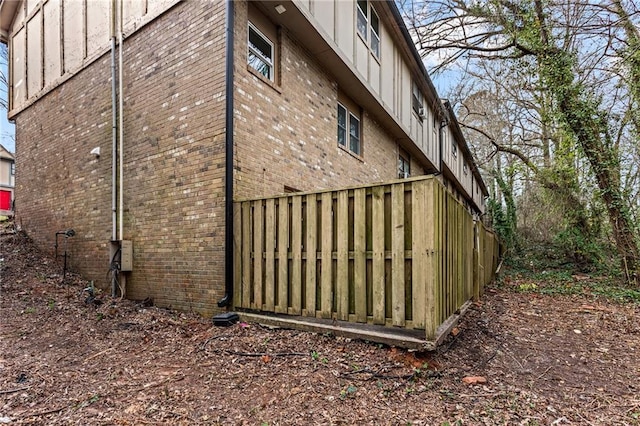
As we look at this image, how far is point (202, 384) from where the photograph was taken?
350cm

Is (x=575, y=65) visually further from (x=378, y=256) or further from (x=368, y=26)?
(x=378, y=256)

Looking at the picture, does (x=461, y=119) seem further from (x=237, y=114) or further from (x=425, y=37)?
(x=237, y=114)

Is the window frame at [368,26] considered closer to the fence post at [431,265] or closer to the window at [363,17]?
the window at [363,17]

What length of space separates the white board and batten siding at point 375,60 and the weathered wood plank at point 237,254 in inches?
153

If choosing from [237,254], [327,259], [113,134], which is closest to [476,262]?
[327,259]

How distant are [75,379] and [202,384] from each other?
1294 mm

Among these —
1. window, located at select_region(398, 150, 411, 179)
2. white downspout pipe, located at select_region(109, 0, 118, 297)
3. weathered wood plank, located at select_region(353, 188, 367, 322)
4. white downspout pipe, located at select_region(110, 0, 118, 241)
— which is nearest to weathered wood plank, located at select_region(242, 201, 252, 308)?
weathered wood plank, located at select_region(353, 188, 367, 322)

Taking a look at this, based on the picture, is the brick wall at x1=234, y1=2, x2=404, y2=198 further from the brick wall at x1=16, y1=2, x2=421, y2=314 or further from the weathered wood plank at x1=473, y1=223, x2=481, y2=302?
the weathered wood plank at x1=473, y1=223, x2=481, y2=302

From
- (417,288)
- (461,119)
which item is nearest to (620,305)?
(417,288)

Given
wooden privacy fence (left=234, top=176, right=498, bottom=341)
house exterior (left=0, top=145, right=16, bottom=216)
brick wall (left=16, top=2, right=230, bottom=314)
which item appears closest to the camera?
wooden privacy fence (left=234, top=176, right=498, bottom=341)

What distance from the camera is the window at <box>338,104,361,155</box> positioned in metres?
9.28

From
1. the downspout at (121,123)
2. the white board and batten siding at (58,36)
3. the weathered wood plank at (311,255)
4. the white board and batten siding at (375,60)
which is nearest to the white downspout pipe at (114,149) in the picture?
the downspout at (121,123)

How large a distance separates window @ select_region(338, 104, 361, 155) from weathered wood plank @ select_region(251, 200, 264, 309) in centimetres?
435

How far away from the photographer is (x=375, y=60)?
9.76 m
